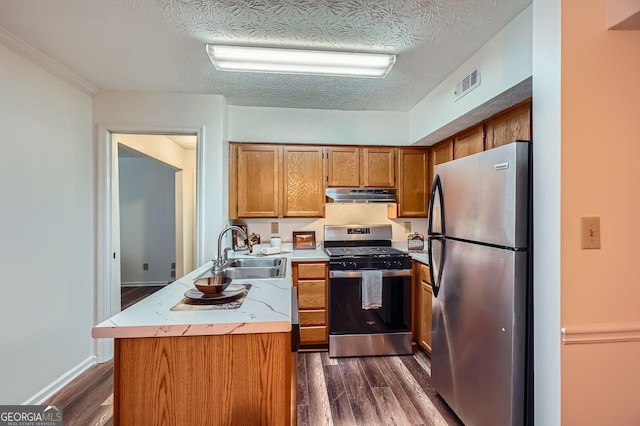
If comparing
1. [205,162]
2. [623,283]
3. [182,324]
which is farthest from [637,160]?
[205,162]

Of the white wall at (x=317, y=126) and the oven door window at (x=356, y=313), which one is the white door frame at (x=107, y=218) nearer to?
the white wall at (x=317, y=126)

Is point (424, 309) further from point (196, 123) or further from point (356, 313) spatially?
point (196, 123)

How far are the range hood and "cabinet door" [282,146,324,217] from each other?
0.13 metres

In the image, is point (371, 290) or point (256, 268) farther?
point (371, 290)

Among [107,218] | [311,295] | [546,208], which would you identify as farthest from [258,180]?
[546,208]

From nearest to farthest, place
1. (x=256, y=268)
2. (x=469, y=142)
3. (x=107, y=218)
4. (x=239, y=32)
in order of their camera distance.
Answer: (x=239, y=32)
(x=256, y=268)
(x=469, y=142)
(x=107, y=218)

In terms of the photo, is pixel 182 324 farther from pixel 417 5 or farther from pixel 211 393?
pixel 417 5

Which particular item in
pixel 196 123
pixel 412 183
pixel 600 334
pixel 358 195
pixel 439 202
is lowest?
pixel 600 334

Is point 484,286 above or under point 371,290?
above

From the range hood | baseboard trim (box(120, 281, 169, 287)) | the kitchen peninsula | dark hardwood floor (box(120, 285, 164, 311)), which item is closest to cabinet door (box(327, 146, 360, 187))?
the range hood

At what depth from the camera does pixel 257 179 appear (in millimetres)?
3096

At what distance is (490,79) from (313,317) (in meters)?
2.42

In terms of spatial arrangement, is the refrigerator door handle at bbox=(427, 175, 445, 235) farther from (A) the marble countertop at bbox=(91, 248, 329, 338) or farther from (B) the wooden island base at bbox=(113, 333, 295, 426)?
(B) the wooden island base at bbox=(113, 333, 295, 426)

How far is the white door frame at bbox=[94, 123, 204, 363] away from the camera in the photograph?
2.62 metres
